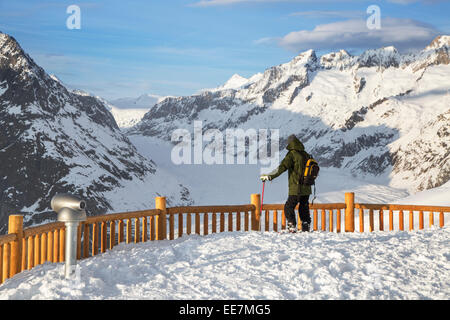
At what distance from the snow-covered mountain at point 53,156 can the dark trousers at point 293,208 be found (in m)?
97.6

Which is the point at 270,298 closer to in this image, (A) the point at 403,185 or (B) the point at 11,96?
(B) the point at 11,96

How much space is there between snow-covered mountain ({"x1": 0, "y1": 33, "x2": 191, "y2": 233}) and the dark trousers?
97.6 meters

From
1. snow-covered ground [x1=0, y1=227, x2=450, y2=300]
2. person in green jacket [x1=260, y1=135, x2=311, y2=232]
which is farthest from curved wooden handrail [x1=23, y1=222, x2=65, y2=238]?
person in green jacket [x1=260, y1=135, x2=311, y2=232]

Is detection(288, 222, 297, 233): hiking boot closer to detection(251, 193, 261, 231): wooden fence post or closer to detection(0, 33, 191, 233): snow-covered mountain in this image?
detection(251, 193, 261, 231): wooden fence post

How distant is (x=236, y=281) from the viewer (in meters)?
7.78

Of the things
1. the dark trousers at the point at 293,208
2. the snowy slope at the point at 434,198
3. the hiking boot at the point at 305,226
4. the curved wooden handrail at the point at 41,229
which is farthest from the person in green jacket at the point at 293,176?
the snowy slope at the point at 434,198

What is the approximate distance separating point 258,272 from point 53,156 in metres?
124

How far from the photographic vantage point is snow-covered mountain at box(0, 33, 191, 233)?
4665 inches

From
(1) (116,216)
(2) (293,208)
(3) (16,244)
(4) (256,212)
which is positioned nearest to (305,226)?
(2) (293,208)

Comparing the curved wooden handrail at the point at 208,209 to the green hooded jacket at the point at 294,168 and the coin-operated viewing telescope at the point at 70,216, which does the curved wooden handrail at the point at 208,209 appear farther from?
the coin-operated viewing telescope at the point at 70,216

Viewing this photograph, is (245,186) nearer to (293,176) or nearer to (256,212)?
(256,212)

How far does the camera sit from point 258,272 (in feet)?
26.7

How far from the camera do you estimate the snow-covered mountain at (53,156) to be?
11850 centimetres
